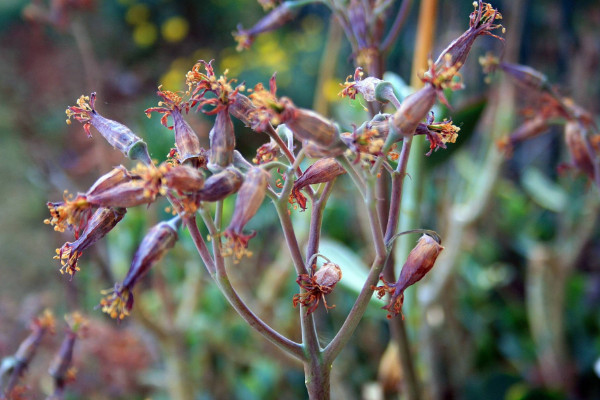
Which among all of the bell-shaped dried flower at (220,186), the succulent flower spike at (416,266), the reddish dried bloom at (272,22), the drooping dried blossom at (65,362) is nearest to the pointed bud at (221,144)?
the bell-shaped dried flower at (220,186)

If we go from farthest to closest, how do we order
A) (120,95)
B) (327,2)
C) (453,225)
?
(120,95) < (453,225) < (327,2)

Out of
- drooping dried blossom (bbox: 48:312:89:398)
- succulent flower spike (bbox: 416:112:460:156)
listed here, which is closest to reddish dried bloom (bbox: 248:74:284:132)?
succulent flower spike (bbox: 416:112:460:156)

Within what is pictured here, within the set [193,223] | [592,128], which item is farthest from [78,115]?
[592,128]

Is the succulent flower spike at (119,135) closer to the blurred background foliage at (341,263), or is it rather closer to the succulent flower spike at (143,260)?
the succulent flower spike at (143,260)

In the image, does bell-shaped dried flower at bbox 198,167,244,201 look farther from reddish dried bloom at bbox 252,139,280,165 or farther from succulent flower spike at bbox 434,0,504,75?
succulent flower spike at bbox 434,0,504,75

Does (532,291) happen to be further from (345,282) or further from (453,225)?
(345,282)
